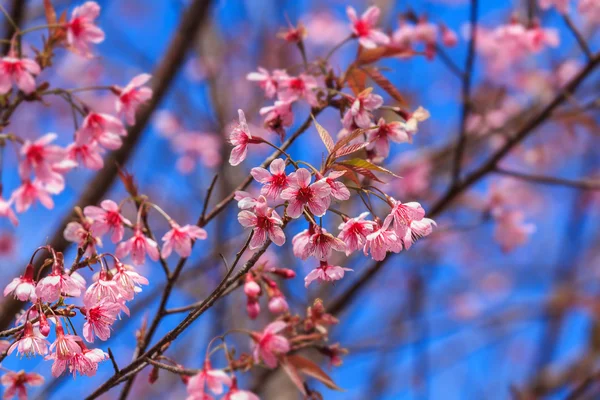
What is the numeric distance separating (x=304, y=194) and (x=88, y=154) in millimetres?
791

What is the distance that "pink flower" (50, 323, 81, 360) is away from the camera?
1.21 m

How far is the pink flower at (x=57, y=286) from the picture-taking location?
1.19 metres

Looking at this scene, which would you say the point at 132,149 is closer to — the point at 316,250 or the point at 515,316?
the point at 316,250

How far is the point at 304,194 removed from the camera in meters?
1.22

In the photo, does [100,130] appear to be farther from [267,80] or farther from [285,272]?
[285,272]

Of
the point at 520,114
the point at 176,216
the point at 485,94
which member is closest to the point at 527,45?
the point at 520,114

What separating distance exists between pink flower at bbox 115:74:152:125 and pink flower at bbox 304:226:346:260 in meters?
0.80

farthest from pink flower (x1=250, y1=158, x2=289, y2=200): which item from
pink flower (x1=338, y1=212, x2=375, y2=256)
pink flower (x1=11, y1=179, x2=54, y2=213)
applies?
pink flower (x1=11, y1=179, x2=54, y2=213)

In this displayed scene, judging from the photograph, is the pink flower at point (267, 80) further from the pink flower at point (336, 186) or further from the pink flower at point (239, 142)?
the pink flower at point (336, 186)

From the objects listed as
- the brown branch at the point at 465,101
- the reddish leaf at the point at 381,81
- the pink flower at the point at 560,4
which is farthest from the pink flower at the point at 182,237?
the pink flower at the point at 560,4

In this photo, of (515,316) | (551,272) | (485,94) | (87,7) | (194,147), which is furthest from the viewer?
(551,272)

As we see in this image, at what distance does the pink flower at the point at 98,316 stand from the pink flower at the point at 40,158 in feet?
1.69

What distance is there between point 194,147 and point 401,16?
2137 millimetres

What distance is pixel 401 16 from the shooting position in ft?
8.75
